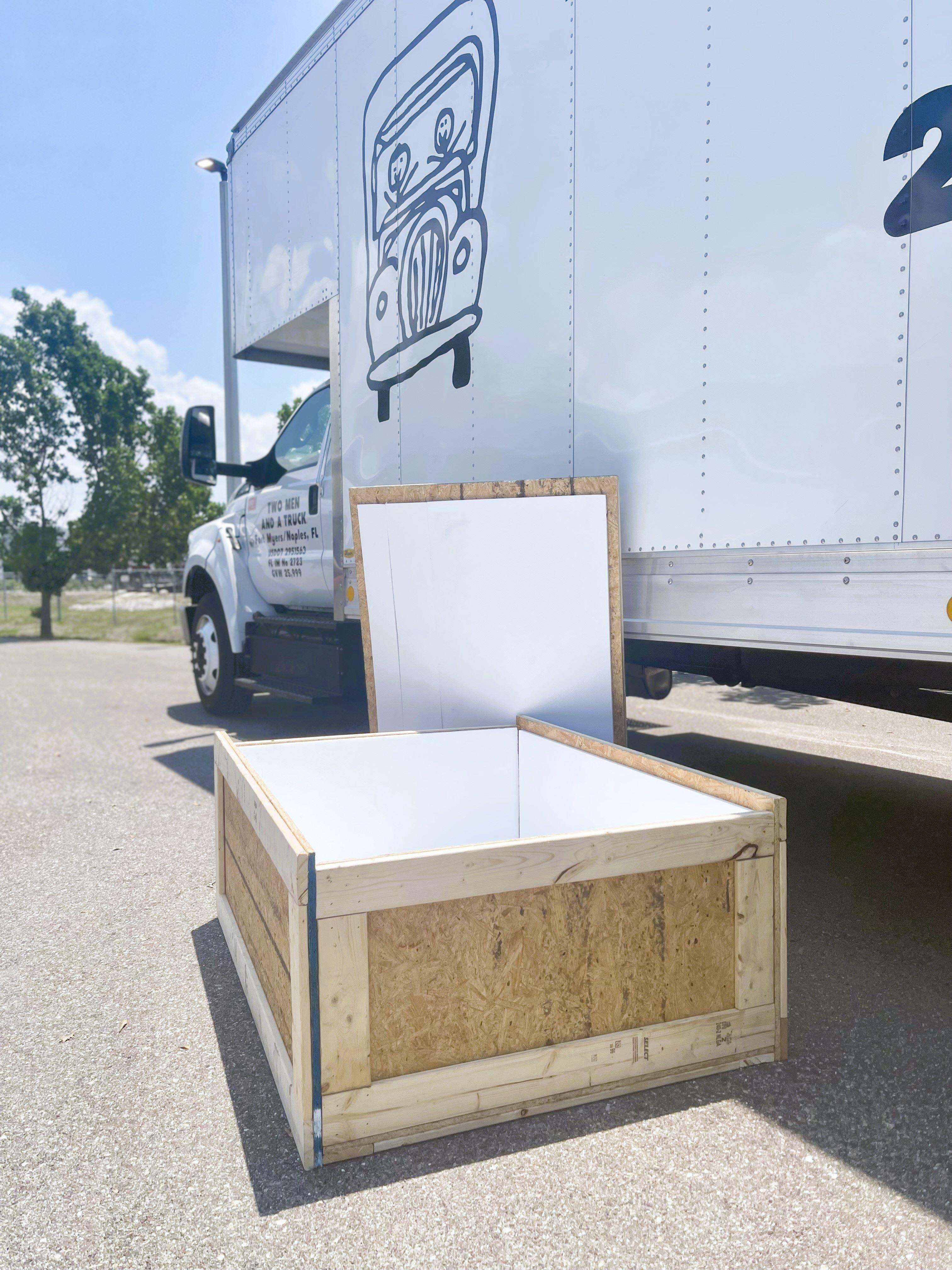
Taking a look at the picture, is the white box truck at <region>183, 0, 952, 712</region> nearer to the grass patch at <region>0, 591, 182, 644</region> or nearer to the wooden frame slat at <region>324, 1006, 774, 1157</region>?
the wooden frame slat at <region>324, 1006, 774, 1157</region>

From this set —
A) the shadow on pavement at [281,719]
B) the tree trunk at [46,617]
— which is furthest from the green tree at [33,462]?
the shadow on pavement at [281,719]

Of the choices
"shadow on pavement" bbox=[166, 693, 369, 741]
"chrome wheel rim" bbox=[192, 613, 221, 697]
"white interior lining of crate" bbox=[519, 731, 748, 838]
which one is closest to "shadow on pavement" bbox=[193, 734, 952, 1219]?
"white interior lining of crate" bbox=[519, 731, 748, 838]

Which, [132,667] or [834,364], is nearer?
[834,364]

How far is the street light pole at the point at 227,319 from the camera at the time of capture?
6.48 meters

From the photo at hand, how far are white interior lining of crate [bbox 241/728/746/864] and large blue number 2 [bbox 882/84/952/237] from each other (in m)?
1.59

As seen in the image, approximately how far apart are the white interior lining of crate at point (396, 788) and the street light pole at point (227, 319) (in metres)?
4.23

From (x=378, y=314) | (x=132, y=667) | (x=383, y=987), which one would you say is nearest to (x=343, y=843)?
(x=383, y=987)

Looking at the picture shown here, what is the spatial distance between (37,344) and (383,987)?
2956cm

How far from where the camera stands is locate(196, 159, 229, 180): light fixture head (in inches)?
255

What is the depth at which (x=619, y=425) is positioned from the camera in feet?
10.1

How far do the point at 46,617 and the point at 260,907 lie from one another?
78.5 ft

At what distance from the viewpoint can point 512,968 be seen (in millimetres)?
1979

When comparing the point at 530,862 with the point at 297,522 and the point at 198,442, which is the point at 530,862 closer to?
the point at 297,522

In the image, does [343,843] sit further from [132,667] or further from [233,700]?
[132,667]
